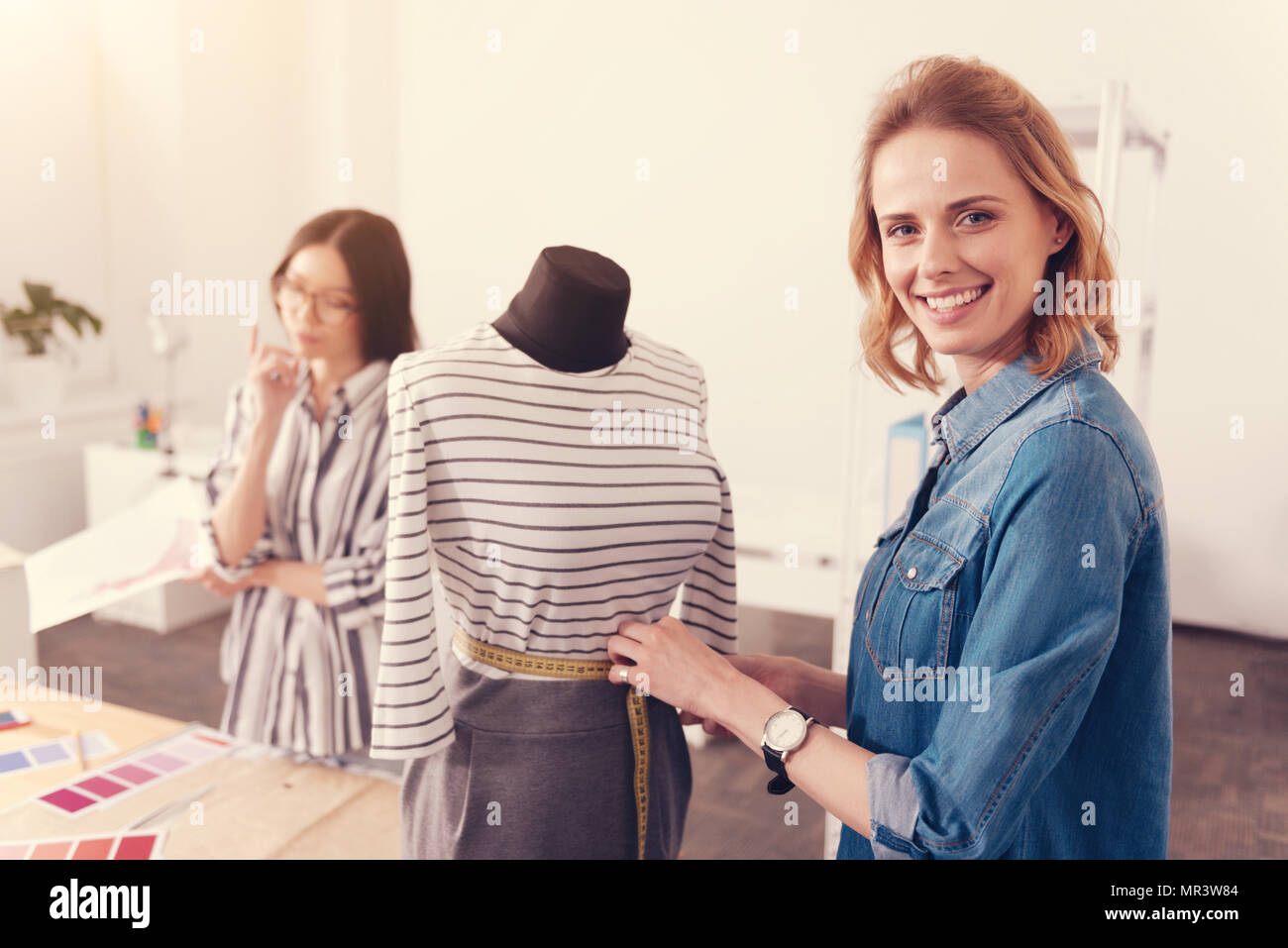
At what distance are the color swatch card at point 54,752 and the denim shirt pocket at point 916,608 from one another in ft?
3.35

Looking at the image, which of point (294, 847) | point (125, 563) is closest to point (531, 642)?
point (294, 847)

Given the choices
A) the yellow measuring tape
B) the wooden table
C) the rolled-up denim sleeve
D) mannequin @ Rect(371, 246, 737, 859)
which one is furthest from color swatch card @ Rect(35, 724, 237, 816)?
the rolled-up denim sleeve

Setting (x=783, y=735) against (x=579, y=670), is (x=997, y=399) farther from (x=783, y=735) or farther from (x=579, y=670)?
(x=579, y=670)

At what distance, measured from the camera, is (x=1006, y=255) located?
0.83 meters

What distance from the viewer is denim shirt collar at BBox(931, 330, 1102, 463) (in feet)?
2.65

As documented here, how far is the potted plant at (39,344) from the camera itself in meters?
3.78

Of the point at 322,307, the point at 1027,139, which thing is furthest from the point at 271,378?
the point at 1027,139

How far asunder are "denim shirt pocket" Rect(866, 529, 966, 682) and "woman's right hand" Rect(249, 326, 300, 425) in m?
1.04

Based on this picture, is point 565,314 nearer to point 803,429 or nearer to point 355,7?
point 803,429

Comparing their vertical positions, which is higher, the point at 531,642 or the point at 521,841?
the point at 531,642

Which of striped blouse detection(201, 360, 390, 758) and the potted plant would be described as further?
the potted plant

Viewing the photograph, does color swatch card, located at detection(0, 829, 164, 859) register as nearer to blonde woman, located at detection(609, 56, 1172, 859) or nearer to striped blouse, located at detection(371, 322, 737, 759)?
striped blouse, located at detection(371, 322, 737, 759)

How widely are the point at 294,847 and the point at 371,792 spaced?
15 cm

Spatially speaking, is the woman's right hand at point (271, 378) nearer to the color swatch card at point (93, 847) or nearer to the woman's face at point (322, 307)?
the woman's face at point (322, 307)
